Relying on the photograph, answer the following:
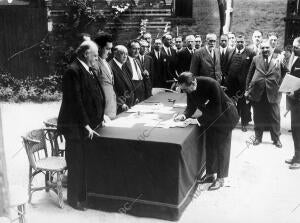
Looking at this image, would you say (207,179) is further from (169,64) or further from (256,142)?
(169,64)

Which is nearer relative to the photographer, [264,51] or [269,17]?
[264,51]

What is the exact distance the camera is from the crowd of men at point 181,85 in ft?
16.4

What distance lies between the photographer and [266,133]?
8.88 m

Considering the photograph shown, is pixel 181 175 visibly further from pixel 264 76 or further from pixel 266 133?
pixel 266 133

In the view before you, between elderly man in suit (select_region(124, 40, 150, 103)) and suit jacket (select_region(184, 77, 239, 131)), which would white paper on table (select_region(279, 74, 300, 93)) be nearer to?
suit jacket (select_region(184, 77, 239, 131))

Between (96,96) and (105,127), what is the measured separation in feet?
1.40

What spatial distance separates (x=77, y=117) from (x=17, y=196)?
1.37 m

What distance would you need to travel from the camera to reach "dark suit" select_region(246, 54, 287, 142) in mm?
7727

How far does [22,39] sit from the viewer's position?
1345 centimetres

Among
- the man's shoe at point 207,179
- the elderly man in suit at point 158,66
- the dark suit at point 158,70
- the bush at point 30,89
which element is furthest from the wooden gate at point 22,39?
the man's shoe at point 207,179

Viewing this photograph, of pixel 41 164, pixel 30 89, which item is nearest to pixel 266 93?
pixel 41 164

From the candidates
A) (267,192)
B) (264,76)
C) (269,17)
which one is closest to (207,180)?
(267,192)

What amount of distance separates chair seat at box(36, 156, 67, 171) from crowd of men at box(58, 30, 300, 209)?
164mm

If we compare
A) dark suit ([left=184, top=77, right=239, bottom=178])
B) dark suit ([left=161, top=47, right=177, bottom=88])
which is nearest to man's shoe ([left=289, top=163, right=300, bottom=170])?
dark suit ([left=184, top=77, right=239, bottom=178])
